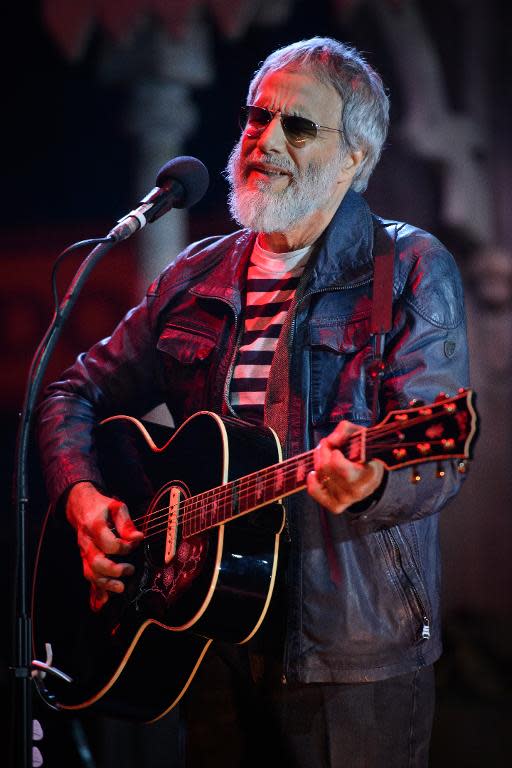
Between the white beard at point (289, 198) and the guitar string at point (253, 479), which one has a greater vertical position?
the white beard at point (289, 198)

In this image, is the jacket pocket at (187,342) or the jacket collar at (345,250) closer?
the jacket collar at (345,250)

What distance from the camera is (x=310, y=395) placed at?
96.2 inches

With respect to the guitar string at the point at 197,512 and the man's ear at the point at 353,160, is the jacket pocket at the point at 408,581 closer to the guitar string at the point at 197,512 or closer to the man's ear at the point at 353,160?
the guitar string at the point at 197,512

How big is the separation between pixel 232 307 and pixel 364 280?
410 mm

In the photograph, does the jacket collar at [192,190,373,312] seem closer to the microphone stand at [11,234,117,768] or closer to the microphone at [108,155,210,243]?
the microphone at [108,155,210,243]

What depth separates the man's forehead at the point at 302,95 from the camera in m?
2.68

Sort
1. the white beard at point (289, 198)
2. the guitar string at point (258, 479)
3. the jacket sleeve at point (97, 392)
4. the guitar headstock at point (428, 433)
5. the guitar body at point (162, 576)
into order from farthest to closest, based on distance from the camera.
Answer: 1. the jacket sleeve at point (97, 392)
2. the white beard at point (289, 198)
3. the guitar body at point (162, 576)
4. the guitar string at point (258, 479)
5. the guitar headstock at point (428, 433)

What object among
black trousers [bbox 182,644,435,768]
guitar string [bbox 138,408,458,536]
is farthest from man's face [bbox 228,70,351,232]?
black trousers [bbox 182,644,435,768]

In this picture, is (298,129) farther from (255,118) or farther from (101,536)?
(101,536)

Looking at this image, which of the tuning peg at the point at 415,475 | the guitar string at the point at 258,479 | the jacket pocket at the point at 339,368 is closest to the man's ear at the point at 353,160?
the jacket pocket at the point at 339,368

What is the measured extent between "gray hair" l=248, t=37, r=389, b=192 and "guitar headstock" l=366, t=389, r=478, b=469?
3.54 ft

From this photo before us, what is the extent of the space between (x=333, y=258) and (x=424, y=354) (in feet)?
1.35

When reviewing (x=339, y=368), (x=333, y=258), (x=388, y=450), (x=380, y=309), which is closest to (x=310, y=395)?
(x=339, y=368)

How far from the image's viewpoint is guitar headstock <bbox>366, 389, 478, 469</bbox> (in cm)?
187
